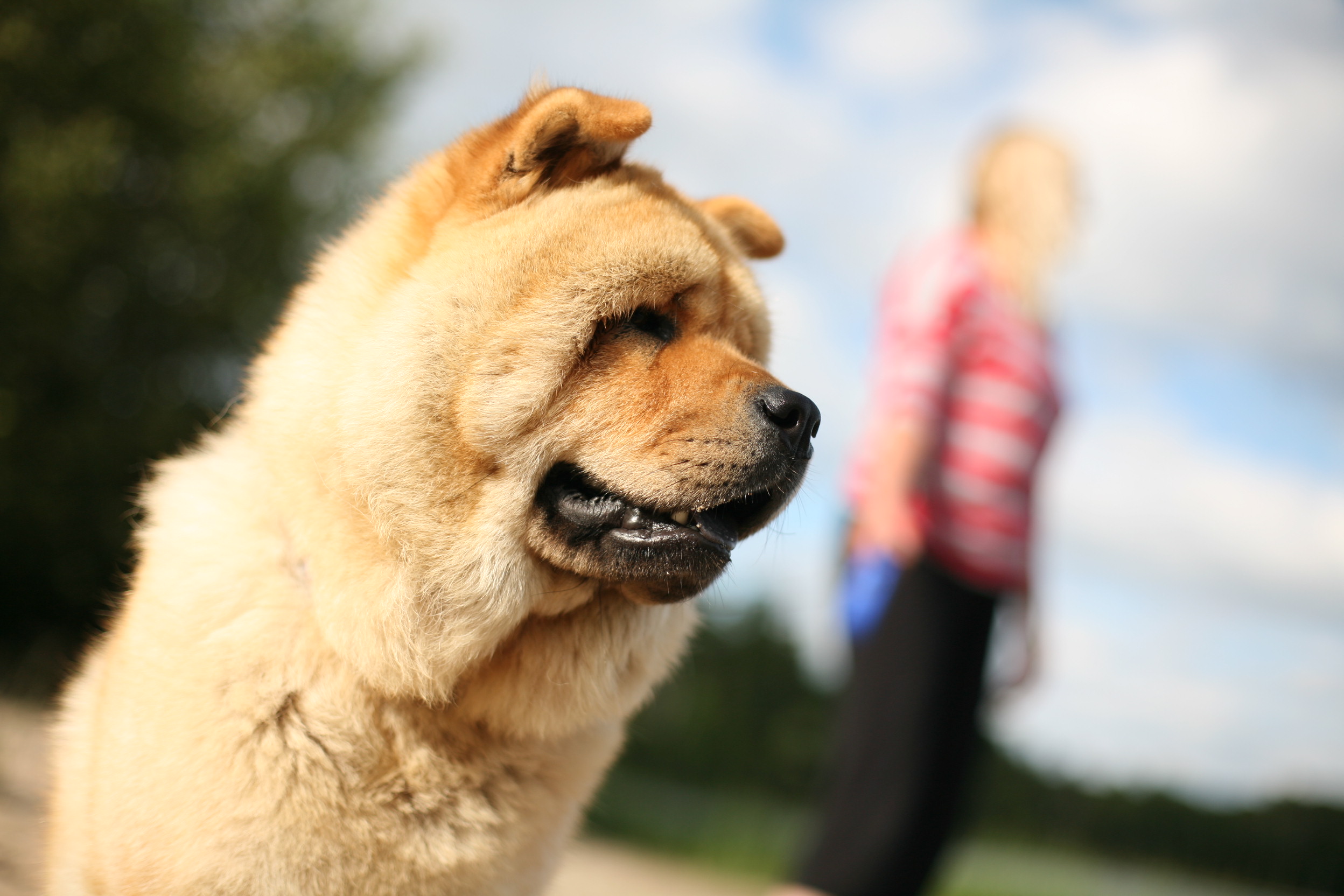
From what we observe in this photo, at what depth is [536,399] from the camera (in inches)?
71.9

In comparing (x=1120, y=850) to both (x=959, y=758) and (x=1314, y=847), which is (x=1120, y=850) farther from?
(x=959, y=758)

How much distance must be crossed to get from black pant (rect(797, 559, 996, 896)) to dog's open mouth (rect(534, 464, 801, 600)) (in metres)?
1.20

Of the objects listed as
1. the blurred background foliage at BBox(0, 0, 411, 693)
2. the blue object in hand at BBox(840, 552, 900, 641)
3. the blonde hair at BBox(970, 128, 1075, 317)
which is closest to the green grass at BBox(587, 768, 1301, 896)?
the blue object in hand at BBox(840, 552, 900, 641)

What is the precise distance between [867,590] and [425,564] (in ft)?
5.35

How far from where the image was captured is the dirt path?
3.28 m

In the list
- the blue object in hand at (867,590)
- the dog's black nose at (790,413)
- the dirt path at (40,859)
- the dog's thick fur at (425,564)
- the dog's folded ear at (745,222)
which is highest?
the dog's folded ear at (745,222)

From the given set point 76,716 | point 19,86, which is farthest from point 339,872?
point 19,86

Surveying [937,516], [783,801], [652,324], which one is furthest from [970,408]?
[783,801]

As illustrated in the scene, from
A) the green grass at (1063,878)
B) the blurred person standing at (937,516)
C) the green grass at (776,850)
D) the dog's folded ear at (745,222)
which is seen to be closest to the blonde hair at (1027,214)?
the blurred person standing at (937,516)

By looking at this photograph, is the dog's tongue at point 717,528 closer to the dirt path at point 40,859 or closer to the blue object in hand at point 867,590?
the dirt path at point 40,859

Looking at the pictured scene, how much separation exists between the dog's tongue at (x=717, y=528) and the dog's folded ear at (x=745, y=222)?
92 cm

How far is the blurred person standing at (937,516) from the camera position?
280 centimetres

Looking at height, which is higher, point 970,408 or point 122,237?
point 122,237

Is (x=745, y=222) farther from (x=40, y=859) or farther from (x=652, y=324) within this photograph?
(x=40, y=859)
